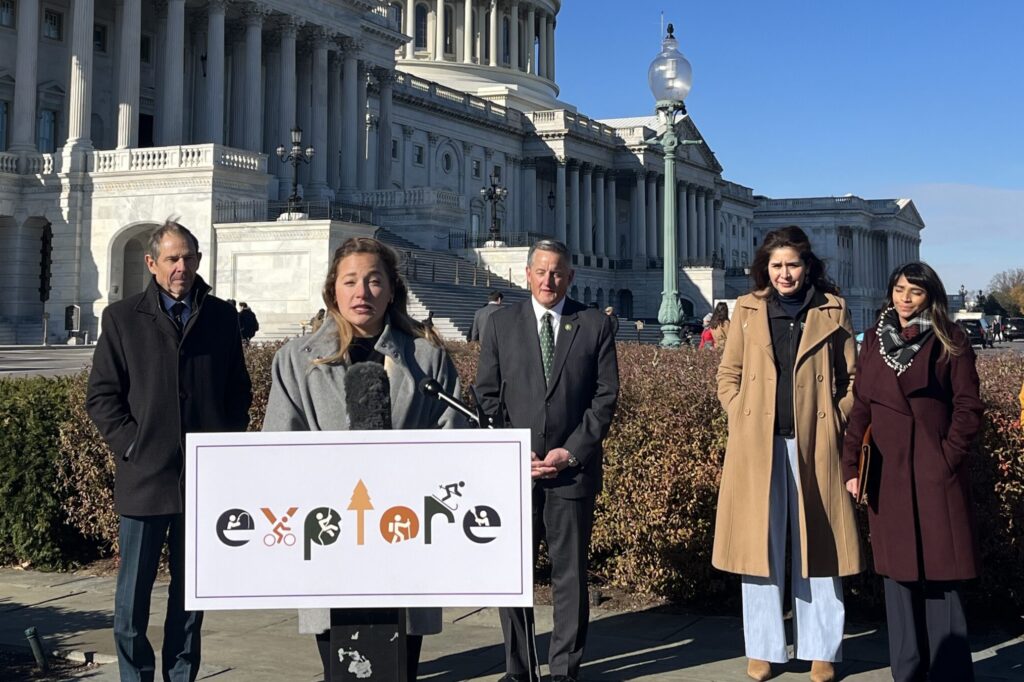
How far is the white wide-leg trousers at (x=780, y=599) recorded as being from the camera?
7.07 m

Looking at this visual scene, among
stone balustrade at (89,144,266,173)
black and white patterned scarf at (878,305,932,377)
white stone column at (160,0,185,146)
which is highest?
white stone column at (160,0,185,146)

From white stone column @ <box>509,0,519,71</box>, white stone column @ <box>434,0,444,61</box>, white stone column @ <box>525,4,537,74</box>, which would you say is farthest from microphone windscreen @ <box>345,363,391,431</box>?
white stone column @ <box>525,4,537,74</box>

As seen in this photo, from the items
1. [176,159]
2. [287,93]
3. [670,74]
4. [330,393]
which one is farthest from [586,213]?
[330,393]

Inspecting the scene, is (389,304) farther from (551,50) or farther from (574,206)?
(551,50)

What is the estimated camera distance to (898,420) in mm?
6695

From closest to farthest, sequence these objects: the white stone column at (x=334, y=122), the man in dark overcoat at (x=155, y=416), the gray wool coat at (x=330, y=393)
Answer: the gray wool coat at (x=330, y=393) → the man in dark overcoat at (x=155, y=416) → the white stone column at (x=334, y=122)

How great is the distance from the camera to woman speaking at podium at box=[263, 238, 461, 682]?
5.49m

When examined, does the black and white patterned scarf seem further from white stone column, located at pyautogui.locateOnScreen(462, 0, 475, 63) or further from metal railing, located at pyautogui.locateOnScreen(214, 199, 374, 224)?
white stone column, located at pyautogui.locateOnScreen(462, 0, 475, 63)

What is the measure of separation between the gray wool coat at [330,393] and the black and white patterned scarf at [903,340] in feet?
8.57

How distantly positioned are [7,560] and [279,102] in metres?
45.8

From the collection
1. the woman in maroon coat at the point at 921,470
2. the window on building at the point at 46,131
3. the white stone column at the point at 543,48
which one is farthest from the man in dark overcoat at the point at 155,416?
the white stone column at the point at 543,48

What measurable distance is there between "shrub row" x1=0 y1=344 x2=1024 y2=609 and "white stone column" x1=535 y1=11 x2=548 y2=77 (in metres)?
99.6

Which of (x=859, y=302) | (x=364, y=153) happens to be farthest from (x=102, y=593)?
(x=859, y=302)

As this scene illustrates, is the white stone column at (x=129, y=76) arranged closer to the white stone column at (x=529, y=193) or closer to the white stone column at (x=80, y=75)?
the white stone column at (x=80, y=75)
